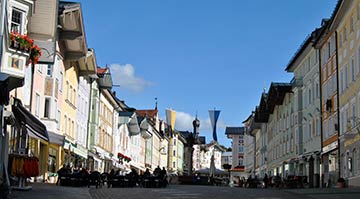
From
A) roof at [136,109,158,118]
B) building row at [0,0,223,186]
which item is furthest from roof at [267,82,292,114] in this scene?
roof at [136,109,158,118]

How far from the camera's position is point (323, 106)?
A: 176ft

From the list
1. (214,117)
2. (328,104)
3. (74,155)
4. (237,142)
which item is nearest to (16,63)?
(328,104)

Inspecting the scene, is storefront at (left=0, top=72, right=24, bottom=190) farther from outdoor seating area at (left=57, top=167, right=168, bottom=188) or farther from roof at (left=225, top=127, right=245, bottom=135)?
roof at (left=225, top=127, right=245, bottom=135)

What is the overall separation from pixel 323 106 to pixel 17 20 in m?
30.7

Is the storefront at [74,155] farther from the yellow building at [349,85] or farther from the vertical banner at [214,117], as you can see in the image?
the vertical banner at [214,117]

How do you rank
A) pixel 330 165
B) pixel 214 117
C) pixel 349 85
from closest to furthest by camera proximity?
pixel 349 85 → pixel 330 165 → pixel 214 117

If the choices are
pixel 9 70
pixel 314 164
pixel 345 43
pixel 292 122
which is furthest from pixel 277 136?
pixel 9 70

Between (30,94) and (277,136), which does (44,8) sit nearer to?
(30,94)

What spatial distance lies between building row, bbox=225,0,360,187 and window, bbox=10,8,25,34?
816 inches

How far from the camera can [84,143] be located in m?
62.5

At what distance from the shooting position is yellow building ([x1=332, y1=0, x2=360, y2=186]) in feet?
135

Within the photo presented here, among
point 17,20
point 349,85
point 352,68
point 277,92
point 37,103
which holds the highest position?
point 277,92

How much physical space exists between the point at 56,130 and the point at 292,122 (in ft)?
98.1

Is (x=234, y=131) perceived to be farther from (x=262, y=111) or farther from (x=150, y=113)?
(x=262, y=111)
